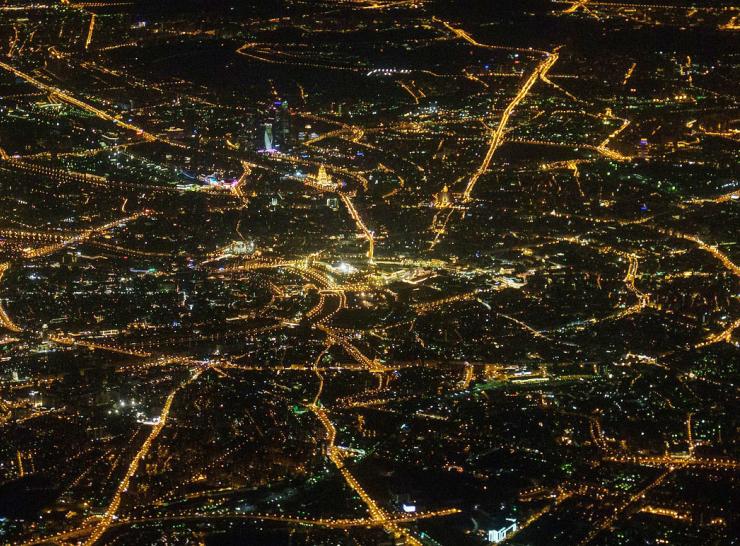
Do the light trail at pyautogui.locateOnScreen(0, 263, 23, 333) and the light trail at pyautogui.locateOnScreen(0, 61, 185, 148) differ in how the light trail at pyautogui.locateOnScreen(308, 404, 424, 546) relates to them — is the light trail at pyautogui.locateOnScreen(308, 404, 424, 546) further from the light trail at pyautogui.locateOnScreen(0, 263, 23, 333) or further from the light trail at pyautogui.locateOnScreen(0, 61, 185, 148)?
the light trail at pyautogui.locateOnScreen(0, 61, 185, 148)

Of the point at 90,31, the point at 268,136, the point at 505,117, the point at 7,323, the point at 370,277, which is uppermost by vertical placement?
the point at 90,31

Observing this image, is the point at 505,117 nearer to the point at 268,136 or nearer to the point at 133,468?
the point at 268,136

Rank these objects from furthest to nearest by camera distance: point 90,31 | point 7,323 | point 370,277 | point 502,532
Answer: point 90,31, point 370,277, point 7,323, point 502,532

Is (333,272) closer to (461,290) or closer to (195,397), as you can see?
(461,290)

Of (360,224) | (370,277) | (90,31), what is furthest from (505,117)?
(90,31)

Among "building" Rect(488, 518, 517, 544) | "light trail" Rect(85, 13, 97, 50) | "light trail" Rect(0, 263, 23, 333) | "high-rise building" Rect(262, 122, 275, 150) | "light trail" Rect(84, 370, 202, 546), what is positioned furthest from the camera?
"light trail" Rect(85, 13, 97, 50)

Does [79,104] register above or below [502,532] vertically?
above

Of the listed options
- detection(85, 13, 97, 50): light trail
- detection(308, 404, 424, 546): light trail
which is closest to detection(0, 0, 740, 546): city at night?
detection(308, 404, 424, 546): light trail

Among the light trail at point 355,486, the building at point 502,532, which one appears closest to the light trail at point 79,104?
the light trail at point 355,486

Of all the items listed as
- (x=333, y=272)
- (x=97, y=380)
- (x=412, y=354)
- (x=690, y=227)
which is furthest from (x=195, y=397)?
(x=690, y=227)
